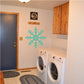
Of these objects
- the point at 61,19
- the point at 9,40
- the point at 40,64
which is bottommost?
the point at 40,64

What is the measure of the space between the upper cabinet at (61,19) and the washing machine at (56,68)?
85 cm

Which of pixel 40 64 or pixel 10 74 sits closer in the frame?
pixel 40 64

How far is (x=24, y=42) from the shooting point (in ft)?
14.2

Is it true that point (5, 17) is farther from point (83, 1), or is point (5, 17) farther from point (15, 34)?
point (83, 1)

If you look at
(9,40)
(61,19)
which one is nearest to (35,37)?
(9,40)

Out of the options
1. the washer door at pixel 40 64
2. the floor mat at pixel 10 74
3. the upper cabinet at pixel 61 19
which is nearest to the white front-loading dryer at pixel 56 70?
the washer door at pixel 40 64

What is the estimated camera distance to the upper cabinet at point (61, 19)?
324cm

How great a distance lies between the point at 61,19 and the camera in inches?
137

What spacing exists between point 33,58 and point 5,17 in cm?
176

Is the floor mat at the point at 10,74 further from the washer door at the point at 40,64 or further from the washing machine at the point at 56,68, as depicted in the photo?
the washing machine at the point at 56,68

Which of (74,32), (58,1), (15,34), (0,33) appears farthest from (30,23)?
(74,32)

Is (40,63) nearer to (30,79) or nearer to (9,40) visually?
(30,79)

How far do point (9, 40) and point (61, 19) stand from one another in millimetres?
1900

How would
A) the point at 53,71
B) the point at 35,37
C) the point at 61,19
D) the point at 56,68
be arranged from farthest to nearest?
the point at 35,37
the point at 61,19
the point at 53,71
the point at 56,68
